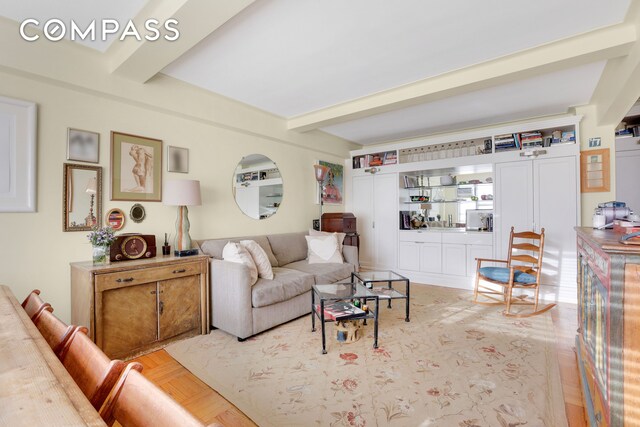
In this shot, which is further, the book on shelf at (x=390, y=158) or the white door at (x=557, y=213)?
the book on shelf at (x=390, y=158)

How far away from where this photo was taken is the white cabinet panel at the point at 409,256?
16.2 ft

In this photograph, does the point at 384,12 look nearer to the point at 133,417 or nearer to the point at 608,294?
the point at 608,294

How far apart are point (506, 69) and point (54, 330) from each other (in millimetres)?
3548

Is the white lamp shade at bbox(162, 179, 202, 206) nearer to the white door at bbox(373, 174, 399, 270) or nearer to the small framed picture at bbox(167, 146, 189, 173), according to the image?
the small framed picture at bbox(167, 146, 189, 173)

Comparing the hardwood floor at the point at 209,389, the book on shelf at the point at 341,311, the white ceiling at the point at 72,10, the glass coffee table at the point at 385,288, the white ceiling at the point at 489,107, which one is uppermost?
the white ceiling at the point at 72,10

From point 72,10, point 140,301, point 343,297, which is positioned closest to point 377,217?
point 343,297

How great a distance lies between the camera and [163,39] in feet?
7.18

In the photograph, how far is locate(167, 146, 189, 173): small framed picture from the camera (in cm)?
320

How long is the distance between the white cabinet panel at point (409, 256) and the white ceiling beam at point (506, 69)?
236cm

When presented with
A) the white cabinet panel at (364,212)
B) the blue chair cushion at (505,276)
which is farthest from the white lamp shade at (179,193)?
the blue chair cushion at (505,276)

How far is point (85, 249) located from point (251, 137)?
2.28m

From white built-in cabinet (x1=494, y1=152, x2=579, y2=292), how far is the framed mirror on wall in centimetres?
480

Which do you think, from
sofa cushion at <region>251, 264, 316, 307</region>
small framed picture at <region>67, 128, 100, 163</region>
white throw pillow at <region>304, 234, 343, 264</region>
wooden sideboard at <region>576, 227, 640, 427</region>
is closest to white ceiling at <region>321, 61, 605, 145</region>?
white throw pillow at <region>304, 234, 343, 264</region>

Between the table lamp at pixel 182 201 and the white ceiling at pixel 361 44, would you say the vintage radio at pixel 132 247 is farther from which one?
the white ceiling at pixel 361 44
